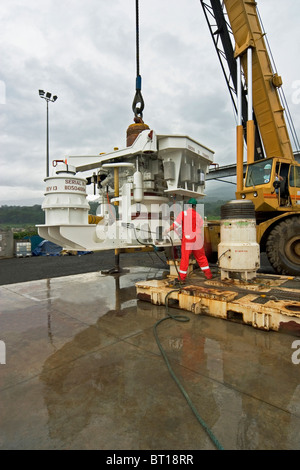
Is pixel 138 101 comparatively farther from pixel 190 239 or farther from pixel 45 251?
pixel 45 251

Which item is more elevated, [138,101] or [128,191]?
[138,101]

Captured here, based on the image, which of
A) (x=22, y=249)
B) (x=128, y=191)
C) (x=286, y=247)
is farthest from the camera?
(x=22, y=249)

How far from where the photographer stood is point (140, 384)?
6.43ft

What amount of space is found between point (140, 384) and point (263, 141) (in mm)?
7635

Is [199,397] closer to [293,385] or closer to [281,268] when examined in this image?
[293,385]

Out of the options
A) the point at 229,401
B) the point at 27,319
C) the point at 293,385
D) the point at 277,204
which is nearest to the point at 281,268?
the point at 277,204

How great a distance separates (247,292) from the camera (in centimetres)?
347

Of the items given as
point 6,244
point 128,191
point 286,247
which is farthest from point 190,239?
point 6,244

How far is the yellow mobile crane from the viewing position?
5.60 meters

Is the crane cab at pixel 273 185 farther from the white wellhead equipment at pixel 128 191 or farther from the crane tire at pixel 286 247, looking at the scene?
the white wellhead equipment at pixel 128 191

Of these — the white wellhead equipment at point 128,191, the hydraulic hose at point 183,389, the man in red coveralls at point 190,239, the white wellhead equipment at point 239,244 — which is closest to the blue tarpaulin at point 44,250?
the white wellhead equipment at point 128,191

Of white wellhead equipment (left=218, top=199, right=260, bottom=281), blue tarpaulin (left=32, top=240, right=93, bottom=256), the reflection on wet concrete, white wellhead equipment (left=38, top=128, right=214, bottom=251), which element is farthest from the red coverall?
blue tarpaulin (left=32, top=240, right=93, bottom=256)

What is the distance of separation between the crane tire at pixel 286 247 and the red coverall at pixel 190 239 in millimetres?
2017
